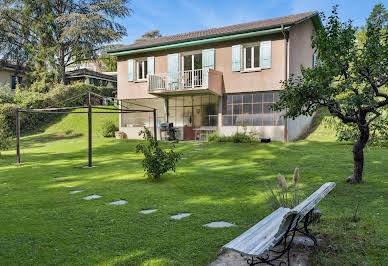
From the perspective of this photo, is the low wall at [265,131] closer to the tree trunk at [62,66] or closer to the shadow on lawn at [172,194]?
the shadow on lawn at [172,194]

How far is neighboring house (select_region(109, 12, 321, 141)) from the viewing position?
15562 mm

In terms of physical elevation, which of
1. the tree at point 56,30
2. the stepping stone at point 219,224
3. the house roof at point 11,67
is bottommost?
the stepping stone at point 219,224

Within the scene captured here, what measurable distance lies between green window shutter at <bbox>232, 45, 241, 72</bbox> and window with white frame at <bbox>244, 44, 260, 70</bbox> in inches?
14.4

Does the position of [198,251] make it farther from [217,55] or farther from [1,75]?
[1,75]

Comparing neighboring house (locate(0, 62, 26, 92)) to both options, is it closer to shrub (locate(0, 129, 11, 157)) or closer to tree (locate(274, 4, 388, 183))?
shrub (locate(0, 129, 11, 157))

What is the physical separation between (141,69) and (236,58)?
21.3 ft

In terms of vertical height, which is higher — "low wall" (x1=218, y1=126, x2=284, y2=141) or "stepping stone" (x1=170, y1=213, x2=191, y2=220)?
"low wall" (x1=218, y1=126, x2=284, y2=141)

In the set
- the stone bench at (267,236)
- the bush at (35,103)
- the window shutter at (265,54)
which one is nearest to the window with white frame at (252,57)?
the window shutter at (265,54)

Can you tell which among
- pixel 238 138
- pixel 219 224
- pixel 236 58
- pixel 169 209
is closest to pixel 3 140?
pixel 238 138

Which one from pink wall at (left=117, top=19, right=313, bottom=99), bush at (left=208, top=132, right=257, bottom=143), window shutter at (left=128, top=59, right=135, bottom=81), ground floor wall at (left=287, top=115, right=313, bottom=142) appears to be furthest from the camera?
window shutter at (left=128, top=59, right=135, bottom=81)

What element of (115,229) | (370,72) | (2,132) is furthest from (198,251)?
(2,132)

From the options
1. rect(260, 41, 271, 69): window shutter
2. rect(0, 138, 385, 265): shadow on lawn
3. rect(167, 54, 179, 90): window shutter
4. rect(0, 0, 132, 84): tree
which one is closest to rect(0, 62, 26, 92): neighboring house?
rect(0, 0, 132, 84): tree

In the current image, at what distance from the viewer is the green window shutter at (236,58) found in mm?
16413

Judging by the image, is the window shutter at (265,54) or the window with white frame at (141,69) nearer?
the window shutter at (265,54)
